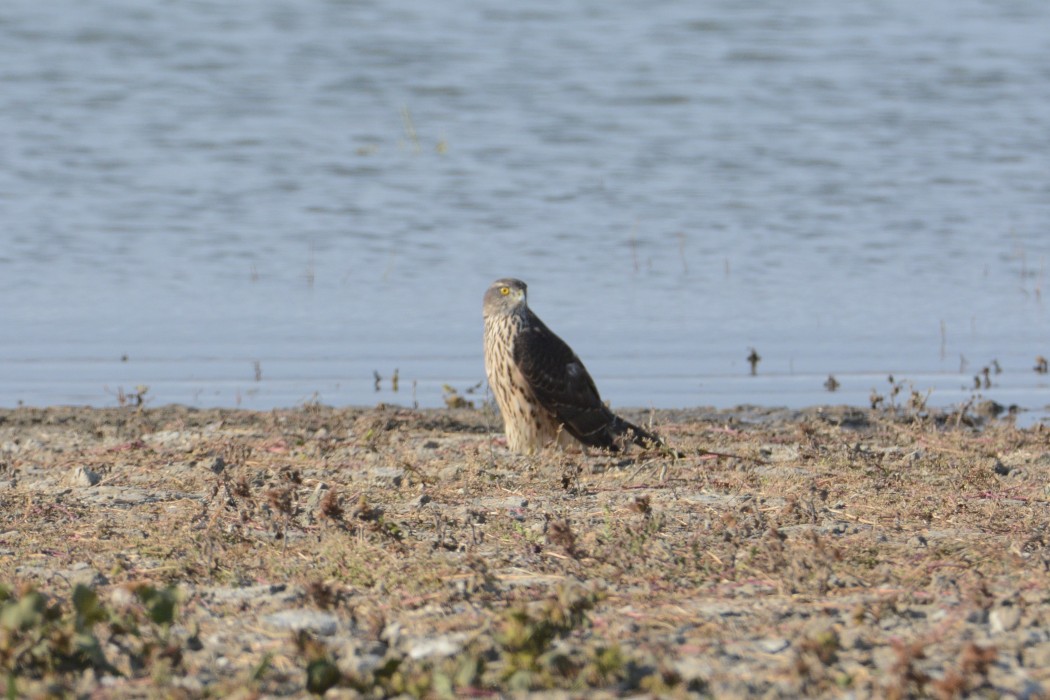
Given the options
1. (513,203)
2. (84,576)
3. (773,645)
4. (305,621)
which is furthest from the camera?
(513,203)

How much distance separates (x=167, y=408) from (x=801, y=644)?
663 centimetres

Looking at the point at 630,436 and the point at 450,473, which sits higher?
the point at 630,436

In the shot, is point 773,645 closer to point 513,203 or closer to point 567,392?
point 567,392

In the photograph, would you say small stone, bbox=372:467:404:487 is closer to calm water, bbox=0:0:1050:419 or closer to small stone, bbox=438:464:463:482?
small stone, bbox=438:464:463:482

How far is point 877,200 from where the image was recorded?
1756 centimetres

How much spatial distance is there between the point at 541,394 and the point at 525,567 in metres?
3.10

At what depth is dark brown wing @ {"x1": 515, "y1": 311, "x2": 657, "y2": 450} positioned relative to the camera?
8695mm

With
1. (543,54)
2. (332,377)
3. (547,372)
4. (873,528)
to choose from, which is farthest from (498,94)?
(873,528)

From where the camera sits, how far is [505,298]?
9203 mm

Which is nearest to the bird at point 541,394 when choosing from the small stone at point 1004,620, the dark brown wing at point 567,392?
the dark brown wing at point 567,392

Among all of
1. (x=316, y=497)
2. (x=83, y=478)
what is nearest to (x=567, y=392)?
(x=316, y=497)

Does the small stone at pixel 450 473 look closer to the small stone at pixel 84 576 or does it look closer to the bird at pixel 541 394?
the bird at pixel 541 394

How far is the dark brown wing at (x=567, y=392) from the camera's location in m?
8.70

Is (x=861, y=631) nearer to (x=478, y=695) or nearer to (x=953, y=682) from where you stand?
(x=953, y=682)
